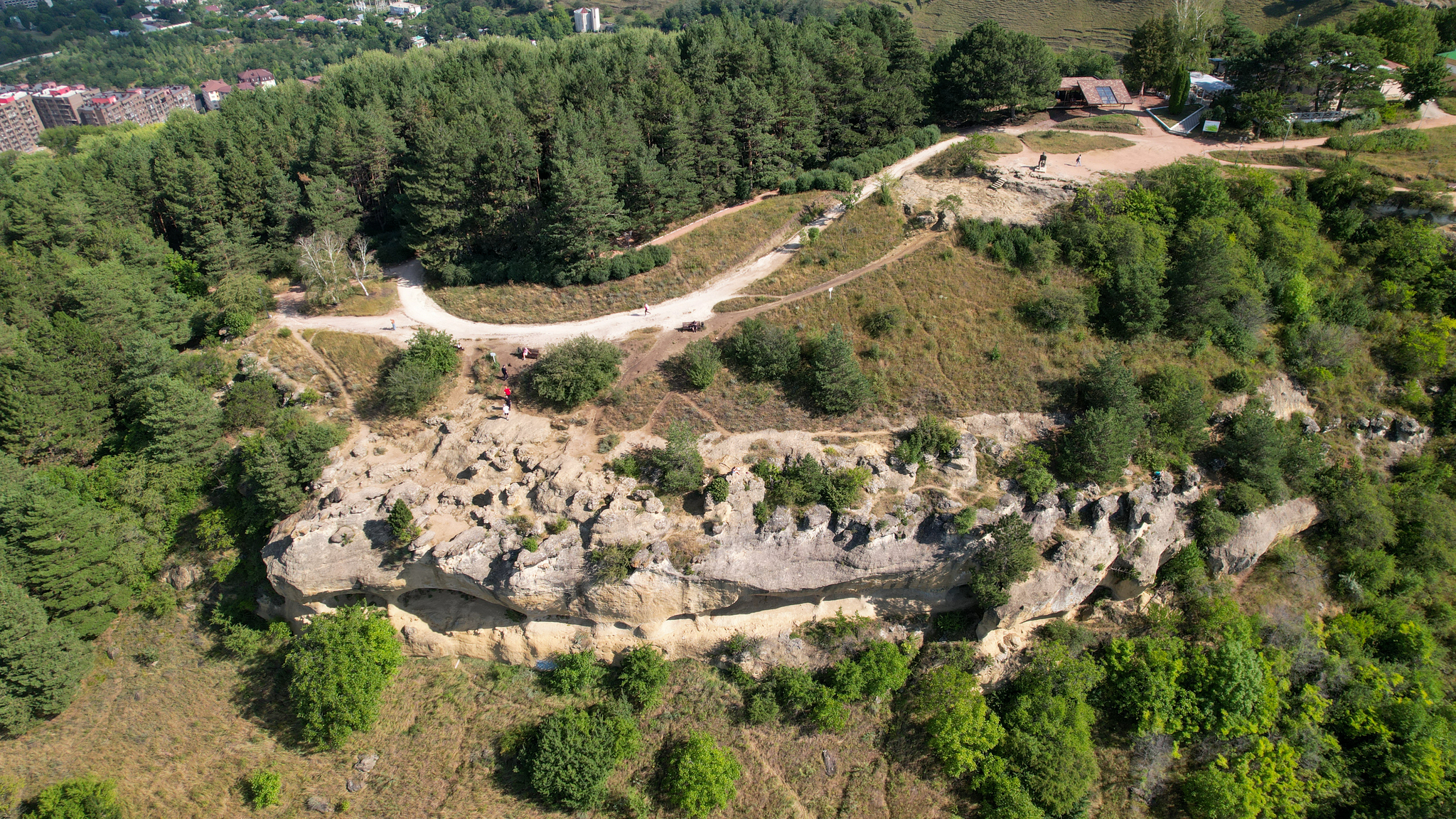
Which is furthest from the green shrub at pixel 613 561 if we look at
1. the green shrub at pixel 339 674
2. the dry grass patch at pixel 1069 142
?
the dry grass patch at pixel 1069 142

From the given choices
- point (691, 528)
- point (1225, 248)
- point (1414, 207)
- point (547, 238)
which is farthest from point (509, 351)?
point (1414, 207)

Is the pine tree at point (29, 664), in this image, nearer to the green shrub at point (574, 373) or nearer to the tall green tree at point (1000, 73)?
the green shrub at point (574, 373)

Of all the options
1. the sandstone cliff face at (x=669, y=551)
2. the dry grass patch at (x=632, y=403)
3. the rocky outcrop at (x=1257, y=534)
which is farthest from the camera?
the dry grass patch at (x=632, y=403)

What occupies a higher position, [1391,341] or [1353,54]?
[1353,54]

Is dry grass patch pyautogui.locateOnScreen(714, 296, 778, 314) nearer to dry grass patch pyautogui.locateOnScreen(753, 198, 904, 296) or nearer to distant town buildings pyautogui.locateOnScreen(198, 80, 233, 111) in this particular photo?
dry grass patch pyautogui.locateOnScreen(753, 198, 904, 296)

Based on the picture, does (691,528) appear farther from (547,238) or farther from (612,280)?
(547,238)
